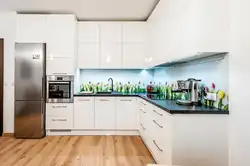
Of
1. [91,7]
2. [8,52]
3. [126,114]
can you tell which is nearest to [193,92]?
[126,114]

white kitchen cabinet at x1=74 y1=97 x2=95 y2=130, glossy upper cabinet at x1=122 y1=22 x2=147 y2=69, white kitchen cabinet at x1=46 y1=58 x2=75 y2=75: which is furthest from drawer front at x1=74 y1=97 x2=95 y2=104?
glossy upper cabinet at x1=122 y1=22 x2=147 y2=69

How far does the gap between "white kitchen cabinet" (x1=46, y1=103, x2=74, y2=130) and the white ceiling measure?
6.43 feet

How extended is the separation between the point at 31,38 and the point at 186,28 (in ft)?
11.7

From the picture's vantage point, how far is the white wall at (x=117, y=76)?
5.90 m

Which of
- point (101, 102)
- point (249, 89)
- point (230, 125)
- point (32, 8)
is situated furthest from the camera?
point (101, 102)

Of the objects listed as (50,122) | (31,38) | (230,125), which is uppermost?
(31,38)

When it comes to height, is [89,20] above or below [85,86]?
above

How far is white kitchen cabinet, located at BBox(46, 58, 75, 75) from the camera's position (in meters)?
5.10

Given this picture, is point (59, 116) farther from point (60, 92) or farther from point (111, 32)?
point (111, 32)

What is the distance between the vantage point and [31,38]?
5.06 meters

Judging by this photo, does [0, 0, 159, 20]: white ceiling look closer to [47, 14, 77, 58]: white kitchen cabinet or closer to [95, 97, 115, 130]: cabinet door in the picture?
[47, 14, 77, 58]: white kitchen cabinet

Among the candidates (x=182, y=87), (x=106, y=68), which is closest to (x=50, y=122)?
(x=106, y=68)

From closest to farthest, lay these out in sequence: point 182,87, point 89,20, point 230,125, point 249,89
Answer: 1. point 249,89
2. point 230,125
3. point 182,87
4. point 89,20

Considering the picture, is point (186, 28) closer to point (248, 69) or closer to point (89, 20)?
point (248, 69)
